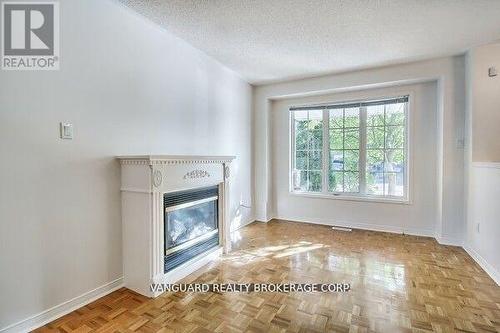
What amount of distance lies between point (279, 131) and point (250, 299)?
127 inches

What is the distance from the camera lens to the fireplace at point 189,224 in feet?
7.45

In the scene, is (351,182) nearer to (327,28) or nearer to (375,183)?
(375,183)

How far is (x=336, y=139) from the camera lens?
168 inches

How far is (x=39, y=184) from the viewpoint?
1695 millimetres

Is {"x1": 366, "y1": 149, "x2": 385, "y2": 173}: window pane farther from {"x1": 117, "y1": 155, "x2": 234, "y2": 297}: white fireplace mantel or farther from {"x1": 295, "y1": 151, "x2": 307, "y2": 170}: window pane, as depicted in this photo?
{"x1": 117, "y1": 155, "x2": 234, "y2": 297}: white fireplace mantel

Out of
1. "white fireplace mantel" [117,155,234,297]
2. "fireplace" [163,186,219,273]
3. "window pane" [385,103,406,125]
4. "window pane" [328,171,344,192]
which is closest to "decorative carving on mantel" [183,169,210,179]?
"white fireplace mantel" [117,155,234,297]

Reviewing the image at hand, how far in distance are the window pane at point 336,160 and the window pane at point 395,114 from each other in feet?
2.77

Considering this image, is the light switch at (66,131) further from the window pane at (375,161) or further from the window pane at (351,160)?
the window pane at (375,161)

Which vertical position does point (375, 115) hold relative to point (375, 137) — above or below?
above

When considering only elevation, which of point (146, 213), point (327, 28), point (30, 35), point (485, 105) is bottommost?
point (146, 213)

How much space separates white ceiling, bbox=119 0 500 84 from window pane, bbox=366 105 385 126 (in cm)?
71

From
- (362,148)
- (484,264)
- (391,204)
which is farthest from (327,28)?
(484,264)

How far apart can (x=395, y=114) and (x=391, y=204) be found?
1.38 m

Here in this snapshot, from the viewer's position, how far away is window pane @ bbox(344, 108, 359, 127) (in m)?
4.09
